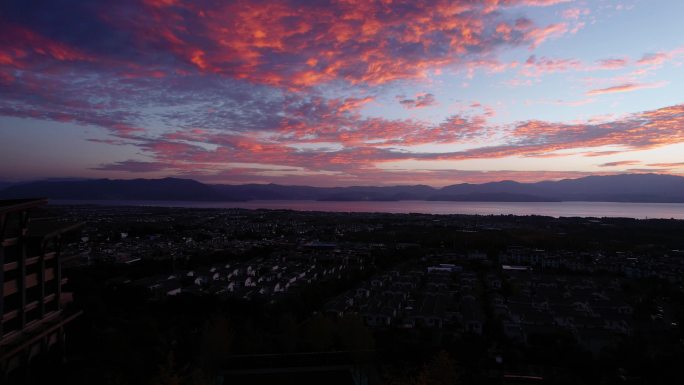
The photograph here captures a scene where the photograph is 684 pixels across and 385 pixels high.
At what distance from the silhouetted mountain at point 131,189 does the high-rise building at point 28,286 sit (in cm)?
11412

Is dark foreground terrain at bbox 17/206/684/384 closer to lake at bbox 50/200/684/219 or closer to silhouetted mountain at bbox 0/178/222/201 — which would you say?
lake at bbox 50/200/684/219

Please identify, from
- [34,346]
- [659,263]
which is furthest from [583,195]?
[34,346]

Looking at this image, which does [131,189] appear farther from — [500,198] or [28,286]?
[28,286]

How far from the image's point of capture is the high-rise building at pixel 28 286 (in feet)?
15.4

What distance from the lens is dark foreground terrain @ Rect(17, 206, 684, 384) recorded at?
5281 mm

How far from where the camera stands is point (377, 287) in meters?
13.8

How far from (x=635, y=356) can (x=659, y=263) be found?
15.3 meters

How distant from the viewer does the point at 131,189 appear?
122 meters

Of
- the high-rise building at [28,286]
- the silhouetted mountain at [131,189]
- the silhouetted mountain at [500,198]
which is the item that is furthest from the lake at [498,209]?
the high-rise building at [28,286]

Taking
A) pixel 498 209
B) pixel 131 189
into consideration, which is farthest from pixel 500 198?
pixel 131 189

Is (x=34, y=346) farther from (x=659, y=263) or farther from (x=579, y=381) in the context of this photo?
(x=659, y=263)

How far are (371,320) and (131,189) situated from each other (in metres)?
125

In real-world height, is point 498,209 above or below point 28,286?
below

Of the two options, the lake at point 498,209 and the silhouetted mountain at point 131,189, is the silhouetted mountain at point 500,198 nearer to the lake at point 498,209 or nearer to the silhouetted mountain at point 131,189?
the lake at point 498,209
